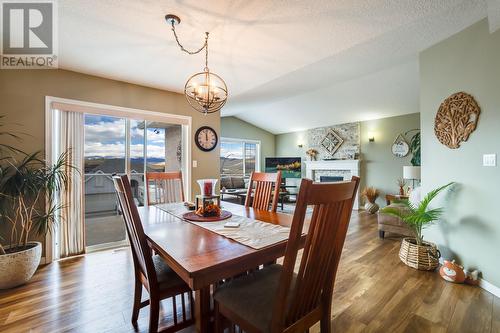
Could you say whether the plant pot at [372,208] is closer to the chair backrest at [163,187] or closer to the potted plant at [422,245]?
the potted plant at [422,245]

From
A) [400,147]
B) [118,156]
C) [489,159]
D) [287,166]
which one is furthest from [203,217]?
[287,166]

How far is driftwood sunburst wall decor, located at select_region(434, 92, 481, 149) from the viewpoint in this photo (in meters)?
2.20

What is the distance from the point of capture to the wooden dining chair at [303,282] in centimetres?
83

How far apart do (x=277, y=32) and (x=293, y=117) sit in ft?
15.3

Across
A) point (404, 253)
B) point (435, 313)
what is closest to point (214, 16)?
point (435, 313)

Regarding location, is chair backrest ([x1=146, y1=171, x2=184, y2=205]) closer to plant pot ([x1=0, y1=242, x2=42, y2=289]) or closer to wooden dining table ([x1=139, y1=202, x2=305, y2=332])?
wooden dining table ([x1=139, y1=202, x2=305, y2=332])

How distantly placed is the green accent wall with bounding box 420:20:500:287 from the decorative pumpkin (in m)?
0.16

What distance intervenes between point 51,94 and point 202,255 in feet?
→ 9.89

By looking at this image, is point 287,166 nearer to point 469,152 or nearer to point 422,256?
point 422,256

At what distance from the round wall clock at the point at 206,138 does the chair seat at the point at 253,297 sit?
114 inches

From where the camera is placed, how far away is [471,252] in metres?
2.22

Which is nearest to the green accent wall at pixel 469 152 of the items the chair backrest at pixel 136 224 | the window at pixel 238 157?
the chair backrest at pixel 136 224

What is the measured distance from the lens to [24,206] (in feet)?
7.57

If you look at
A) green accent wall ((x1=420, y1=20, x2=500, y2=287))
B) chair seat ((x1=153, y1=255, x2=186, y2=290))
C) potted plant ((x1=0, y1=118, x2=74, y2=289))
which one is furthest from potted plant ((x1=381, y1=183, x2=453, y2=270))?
potted plant ((x1=0, y1=118, x2=74, y2=289))
